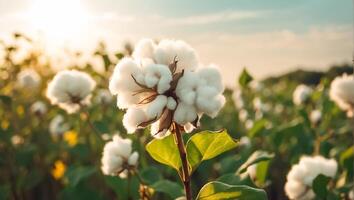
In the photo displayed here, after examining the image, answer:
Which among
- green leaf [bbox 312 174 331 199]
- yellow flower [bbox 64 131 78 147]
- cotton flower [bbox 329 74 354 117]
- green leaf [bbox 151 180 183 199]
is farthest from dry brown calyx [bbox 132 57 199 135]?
yellow flower [bbox 64 131 78 147]

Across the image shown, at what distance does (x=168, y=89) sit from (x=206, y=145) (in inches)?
9.2

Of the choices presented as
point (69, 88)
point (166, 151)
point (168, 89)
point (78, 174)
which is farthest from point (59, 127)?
point (168, 89)

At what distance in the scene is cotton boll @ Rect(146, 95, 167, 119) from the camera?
3.95 ft

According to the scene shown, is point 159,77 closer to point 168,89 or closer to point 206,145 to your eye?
point 168,89

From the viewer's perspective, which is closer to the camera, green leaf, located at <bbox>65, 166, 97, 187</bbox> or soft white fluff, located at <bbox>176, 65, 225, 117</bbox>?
soft white fluff, located at <bbox>176, 65, 225, 117</bbox>

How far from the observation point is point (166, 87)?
1.21m

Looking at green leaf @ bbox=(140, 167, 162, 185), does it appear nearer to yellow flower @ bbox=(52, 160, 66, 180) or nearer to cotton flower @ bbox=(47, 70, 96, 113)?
cotton flower @ bbox=(47, 70, 96, 113)

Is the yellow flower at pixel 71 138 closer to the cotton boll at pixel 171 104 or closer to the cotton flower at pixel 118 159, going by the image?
the cotton flower at pixel 118 159

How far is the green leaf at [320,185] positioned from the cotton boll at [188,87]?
881 millimetres

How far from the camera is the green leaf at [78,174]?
8.61 feet

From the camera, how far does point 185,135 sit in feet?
8.09

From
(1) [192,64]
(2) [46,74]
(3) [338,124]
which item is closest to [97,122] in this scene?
(1) [192,64]

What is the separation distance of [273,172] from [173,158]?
270cm

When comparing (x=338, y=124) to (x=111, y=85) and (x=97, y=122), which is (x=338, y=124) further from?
(x=111, y=85)
